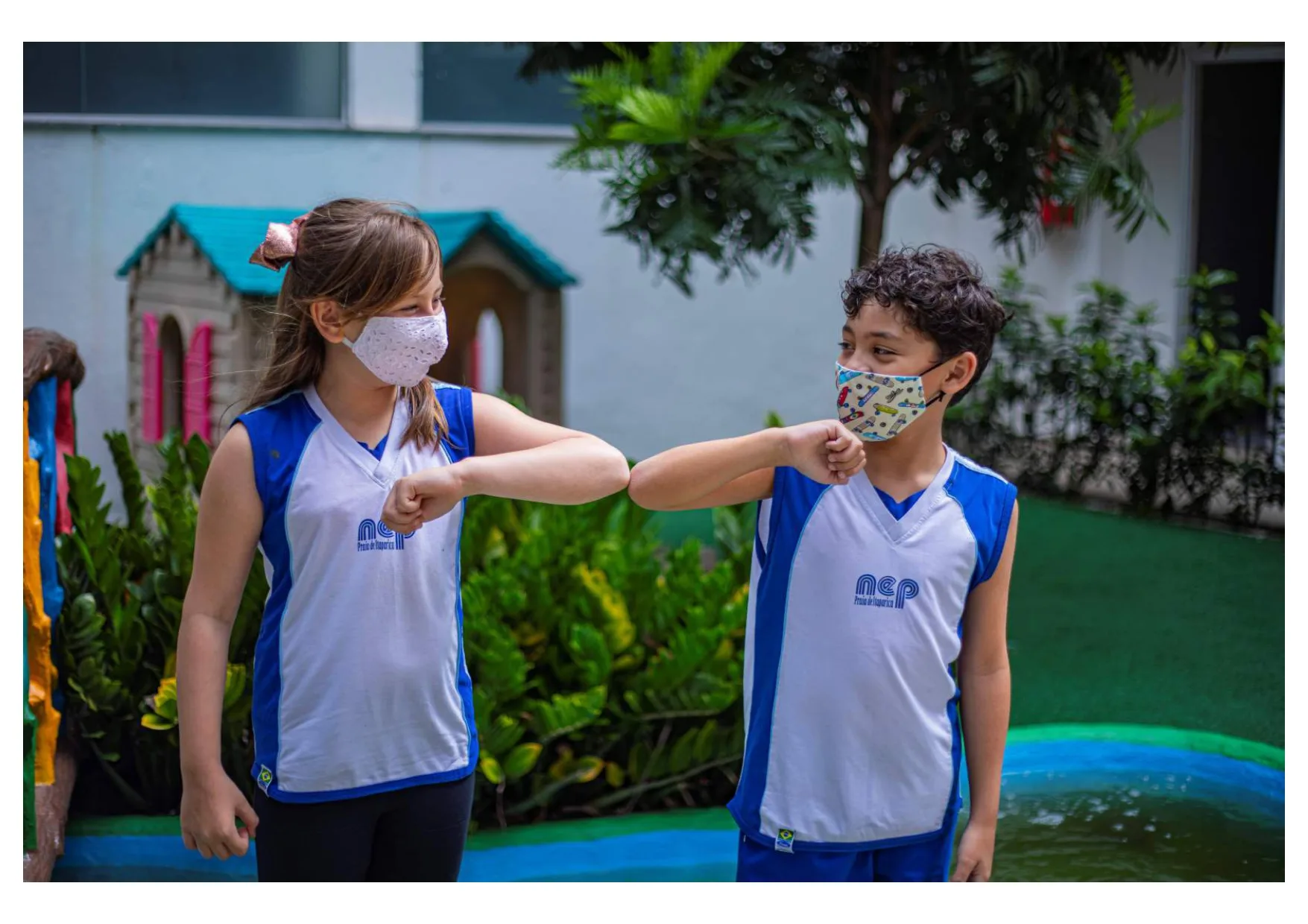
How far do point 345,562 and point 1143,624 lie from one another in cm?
431

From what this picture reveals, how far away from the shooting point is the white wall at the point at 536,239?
4855mm

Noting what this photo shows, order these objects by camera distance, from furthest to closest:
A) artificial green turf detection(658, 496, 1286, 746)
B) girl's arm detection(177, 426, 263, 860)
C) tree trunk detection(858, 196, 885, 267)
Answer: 1. tree trunk detection(858, 196, 885, 267)
2. artificial green turf detection(658, 496, 1286, 746)
3. girl's arm detection(177, 426, 263, 860)

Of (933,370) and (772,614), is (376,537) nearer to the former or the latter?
(772,614)

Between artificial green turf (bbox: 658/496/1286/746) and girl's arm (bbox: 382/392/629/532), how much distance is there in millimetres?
2918

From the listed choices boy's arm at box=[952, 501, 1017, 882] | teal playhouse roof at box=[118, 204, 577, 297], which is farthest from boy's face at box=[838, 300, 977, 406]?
teal playhouse roof at box=[118, 204, 577, 297]

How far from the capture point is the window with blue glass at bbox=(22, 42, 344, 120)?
4.67m

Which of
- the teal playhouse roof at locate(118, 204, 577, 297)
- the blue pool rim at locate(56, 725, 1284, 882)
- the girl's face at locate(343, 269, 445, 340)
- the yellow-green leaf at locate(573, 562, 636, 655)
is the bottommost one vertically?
the blue pool rim at locate(56, 725, 1284, 882)

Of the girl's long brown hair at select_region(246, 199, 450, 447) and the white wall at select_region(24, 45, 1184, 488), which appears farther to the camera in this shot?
the white wall at select_region(24, 45, 1184, 488)

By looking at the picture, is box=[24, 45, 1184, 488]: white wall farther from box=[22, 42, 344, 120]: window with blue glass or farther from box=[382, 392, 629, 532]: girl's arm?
box=[382, 392, 629, 532]: girl's arm

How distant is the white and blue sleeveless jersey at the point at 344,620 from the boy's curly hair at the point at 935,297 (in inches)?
24.5

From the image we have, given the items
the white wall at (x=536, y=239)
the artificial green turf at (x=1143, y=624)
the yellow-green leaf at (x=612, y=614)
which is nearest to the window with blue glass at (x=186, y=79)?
the white wall at (x=536, y=239)

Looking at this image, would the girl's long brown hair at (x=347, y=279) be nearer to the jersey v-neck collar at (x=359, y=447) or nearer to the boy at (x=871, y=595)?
the jersey v-neck collar at (x=359, y=447)

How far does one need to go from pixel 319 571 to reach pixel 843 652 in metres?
0.71

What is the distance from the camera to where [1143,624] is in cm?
541
